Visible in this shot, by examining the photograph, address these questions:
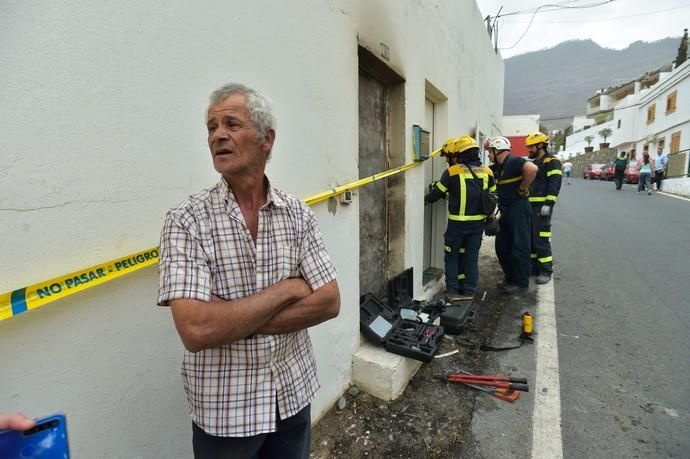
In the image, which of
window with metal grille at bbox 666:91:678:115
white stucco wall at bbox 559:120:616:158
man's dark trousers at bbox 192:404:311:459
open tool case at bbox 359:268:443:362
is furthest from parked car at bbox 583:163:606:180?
man's dark trousers at bbox 192:404:311:459

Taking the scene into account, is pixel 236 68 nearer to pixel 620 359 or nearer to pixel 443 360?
pixel 443 360

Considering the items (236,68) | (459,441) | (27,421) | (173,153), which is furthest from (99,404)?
(459,441)

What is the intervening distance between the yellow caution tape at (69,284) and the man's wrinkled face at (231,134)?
0.50m

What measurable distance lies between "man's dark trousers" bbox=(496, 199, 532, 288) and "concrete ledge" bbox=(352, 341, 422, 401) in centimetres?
295

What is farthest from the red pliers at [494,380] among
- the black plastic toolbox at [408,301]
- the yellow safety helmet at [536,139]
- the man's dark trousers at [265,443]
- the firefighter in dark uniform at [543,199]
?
the yellow safety helmet at [536,139]

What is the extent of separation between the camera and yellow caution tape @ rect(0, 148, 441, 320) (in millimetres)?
1099

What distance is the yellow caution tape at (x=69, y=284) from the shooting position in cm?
110

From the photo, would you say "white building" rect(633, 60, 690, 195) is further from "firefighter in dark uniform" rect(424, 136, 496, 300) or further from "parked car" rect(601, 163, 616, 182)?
"firefighter in dark uniform" rect(424, 136, 496, 300)

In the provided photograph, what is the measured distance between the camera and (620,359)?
3.48 metres

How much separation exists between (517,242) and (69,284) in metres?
5.31

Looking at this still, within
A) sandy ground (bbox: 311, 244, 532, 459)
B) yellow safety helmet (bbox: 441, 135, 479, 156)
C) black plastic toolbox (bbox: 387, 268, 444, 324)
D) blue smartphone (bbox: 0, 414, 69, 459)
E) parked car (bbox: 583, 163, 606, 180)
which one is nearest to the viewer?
blue smartphone (bbox: 0, 414, 69, 459)

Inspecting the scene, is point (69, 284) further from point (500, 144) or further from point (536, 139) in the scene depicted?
point (536, 139)

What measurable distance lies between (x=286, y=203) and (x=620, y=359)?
3.72 m

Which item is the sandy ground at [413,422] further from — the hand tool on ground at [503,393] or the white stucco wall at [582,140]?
the white stucco wall at [582,140]
